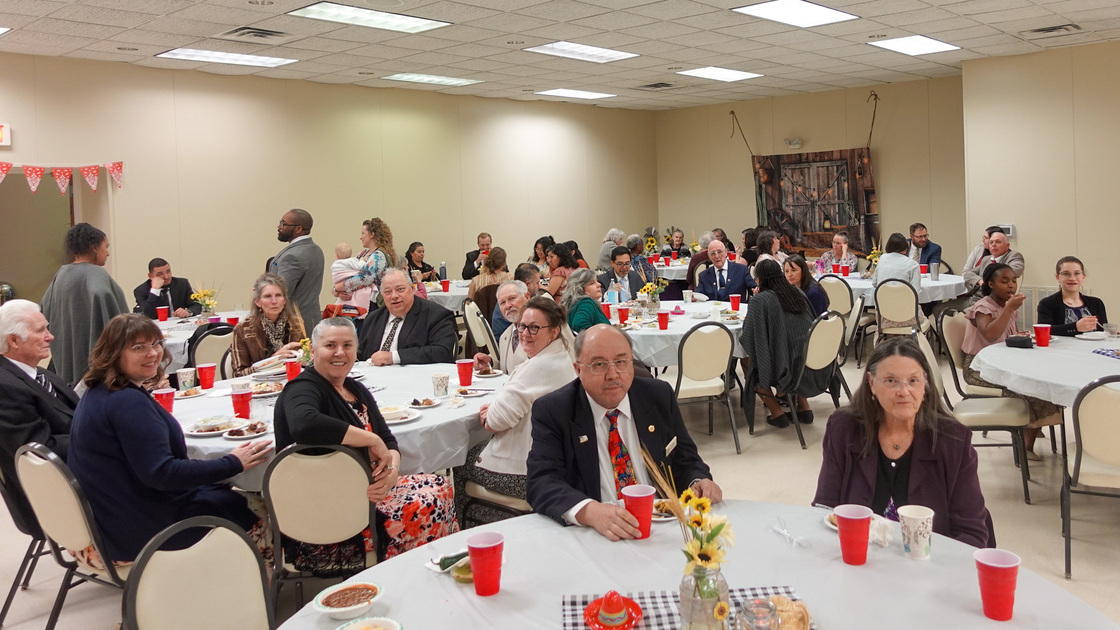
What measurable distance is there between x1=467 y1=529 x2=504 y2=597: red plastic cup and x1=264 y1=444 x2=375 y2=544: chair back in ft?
3.72

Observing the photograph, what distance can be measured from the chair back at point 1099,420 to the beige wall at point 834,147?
9.69 m

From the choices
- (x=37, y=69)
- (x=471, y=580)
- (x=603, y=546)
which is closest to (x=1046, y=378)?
(x=603, y=546)

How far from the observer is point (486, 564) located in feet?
6.51

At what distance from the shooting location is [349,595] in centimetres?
198

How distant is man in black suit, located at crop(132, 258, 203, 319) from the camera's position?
784 cm

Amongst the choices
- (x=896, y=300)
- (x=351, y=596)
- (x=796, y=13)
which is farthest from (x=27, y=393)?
(x=896, y=300)

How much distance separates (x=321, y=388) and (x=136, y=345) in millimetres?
680

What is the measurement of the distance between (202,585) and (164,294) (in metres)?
6.55

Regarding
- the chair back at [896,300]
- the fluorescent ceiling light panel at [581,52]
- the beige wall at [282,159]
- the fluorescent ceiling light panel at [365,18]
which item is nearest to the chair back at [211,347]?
the fluorescent ceiling light panel at [365,18]

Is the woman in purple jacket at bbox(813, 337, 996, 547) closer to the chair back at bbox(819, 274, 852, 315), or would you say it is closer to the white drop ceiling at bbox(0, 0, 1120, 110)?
the white drop ceiling at bbox(0, 0, 1120, 110)

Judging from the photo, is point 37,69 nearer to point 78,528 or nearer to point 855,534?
point 78,528

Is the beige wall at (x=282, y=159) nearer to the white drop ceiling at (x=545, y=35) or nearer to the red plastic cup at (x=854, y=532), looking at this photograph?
the white drop ceiling at (x=545, y=35)

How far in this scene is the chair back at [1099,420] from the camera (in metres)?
3.61

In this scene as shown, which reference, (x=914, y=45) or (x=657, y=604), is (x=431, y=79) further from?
(x=657, y=604)
